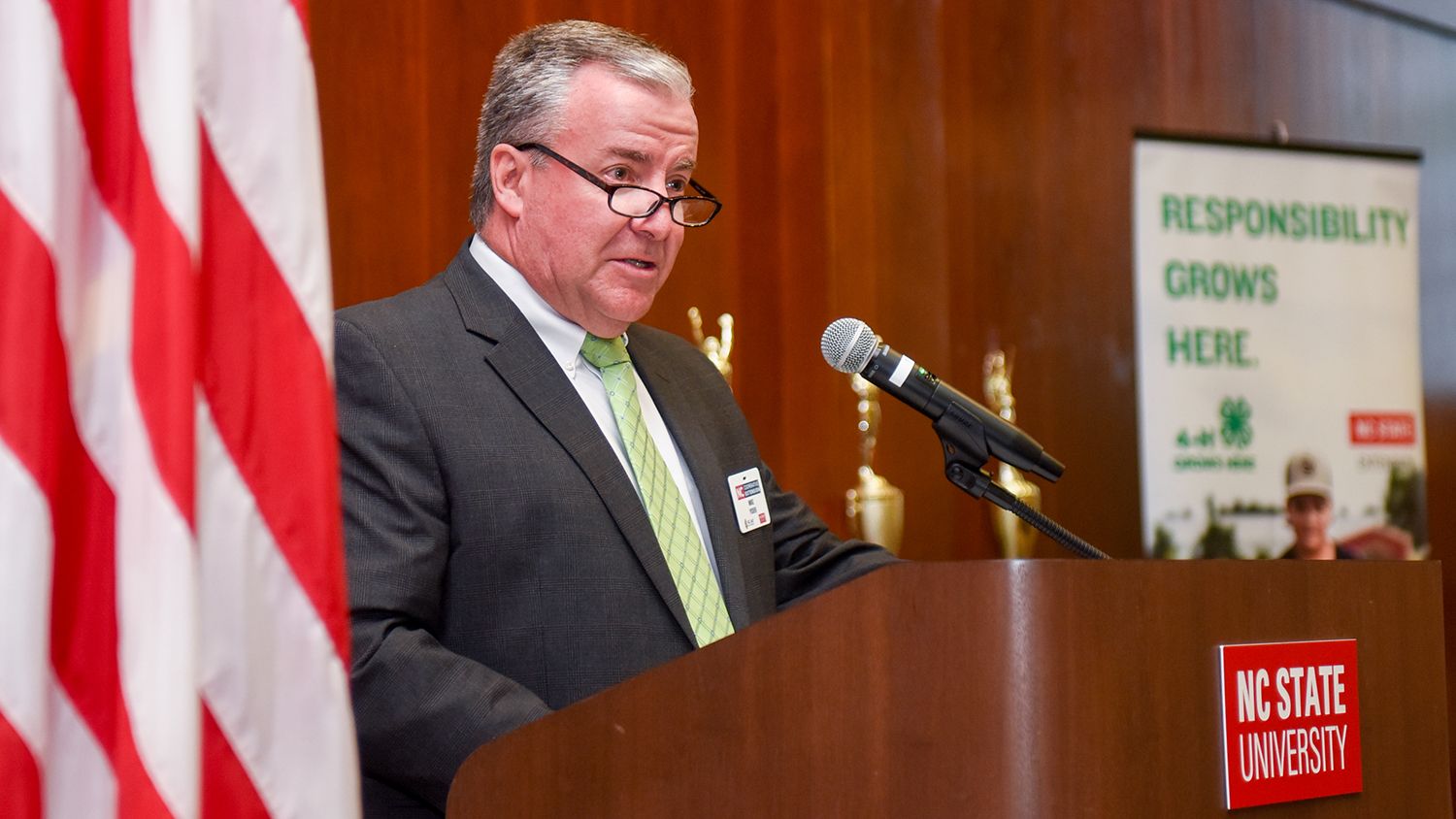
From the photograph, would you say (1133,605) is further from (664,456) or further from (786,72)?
(786,72)

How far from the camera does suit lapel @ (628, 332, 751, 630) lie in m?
2.26

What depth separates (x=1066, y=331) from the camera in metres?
5.31

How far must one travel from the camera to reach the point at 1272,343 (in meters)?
5.31

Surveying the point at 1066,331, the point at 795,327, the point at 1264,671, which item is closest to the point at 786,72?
the point at 795,327

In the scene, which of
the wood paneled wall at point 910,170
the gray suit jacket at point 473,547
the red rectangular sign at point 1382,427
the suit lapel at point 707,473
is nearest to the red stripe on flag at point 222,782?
the gray suit jacket at point 473,547

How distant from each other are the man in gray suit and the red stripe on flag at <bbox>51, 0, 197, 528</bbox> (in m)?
0.65

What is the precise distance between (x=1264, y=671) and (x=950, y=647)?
0.36 meters

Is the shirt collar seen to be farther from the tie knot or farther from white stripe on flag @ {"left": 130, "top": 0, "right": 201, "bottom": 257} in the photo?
white stripe on flag @ {"left": 130, "top": 0, "right": 201, "bottom": 257}

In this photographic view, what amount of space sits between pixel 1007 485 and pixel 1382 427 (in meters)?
1.58

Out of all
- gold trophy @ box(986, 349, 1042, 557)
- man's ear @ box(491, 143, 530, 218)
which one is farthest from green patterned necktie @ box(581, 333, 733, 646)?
gold trophy @ box(986, 349, 1042, 557)

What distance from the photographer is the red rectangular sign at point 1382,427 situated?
17.7 feet

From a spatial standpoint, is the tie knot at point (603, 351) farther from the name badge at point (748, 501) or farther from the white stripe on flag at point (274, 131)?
the white stripe on flag at point (274, 131)

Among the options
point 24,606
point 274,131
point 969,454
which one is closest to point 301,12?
point 274,131

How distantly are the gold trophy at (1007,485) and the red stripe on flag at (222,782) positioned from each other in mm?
3770
